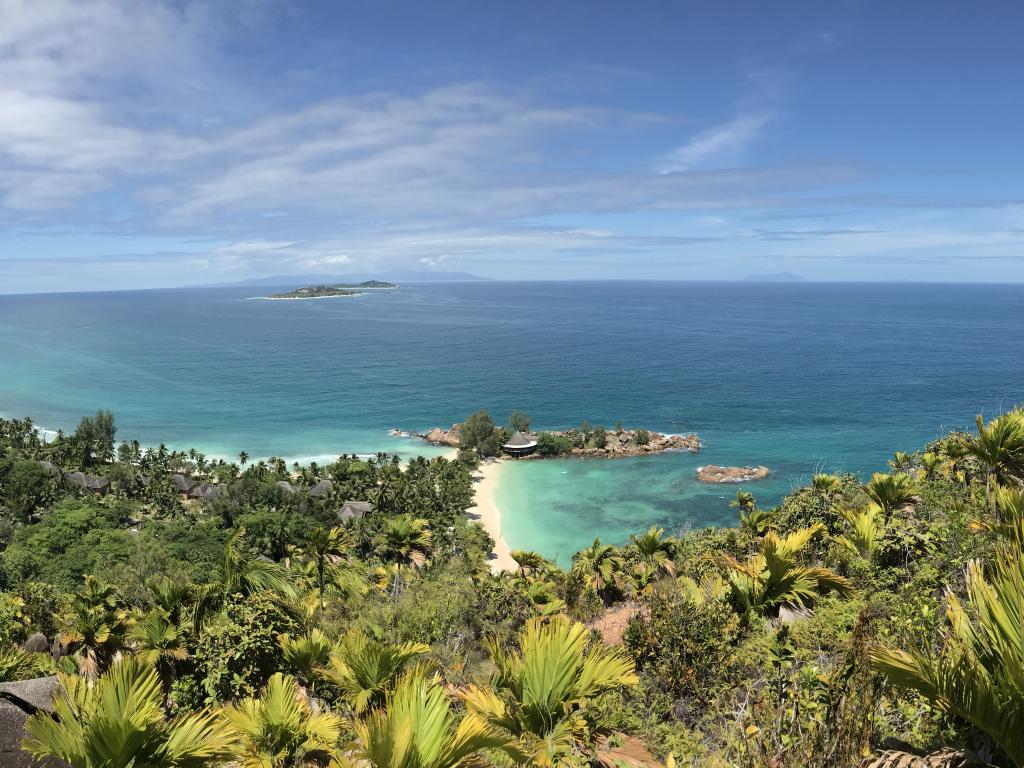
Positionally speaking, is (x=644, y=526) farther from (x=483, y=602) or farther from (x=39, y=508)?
(x=39, y=508)

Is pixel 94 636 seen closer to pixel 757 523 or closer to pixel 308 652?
pixel 308 652

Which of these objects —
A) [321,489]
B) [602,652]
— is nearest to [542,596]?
[602,652]

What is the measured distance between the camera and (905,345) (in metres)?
110

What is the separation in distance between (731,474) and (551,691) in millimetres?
44149

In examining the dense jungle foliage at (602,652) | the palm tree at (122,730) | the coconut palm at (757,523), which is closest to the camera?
the dense jungle foliage at (602,652)

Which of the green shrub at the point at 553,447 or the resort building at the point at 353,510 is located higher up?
the green shrub at the point at 553,447

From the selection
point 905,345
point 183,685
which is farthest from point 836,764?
point 905,345

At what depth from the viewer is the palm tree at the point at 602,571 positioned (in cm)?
1770

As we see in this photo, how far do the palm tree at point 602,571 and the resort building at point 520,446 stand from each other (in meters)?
33.0

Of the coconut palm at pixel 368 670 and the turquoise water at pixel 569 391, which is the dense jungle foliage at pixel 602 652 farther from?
the turquoise water at pixel 569 391

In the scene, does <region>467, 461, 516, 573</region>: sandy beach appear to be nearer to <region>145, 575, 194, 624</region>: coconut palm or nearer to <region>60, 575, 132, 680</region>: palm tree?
<region>60, 575, 132, 680</region>: palm tree

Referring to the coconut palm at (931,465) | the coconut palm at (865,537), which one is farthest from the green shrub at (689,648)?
the coconut palm at (931,465)

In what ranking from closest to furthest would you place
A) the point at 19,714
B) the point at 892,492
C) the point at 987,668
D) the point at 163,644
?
the point at 987,668 → the point at 19,714 → the point at 163,644 → the point at 892,492

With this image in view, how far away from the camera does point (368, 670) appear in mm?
7488
